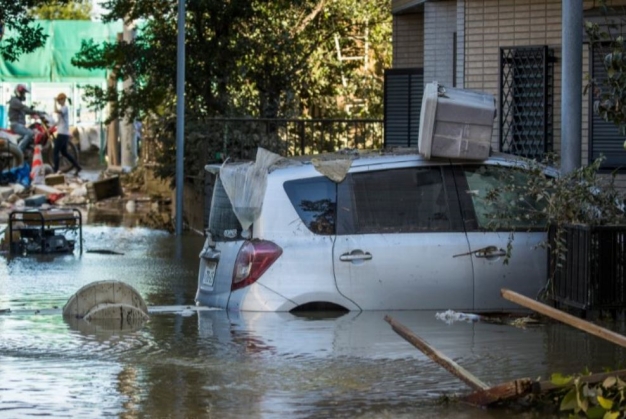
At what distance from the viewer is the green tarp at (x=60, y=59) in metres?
48.0

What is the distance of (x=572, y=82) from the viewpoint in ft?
35.8

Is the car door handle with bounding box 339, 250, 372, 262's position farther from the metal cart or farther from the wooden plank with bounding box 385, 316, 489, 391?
the metal cart

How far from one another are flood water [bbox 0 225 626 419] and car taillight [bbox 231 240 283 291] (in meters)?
0.30

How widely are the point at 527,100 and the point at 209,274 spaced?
609cm

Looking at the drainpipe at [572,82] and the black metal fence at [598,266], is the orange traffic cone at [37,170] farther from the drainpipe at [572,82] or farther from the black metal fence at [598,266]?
the black metal fence at [598,266]

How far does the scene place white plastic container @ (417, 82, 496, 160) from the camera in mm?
10227

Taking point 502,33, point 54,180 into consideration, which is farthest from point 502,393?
point 54,180

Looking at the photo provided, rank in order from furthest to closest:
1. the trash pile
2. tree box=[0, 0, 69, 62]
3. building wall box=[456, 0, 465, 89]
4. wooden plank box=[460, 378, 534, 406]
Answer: the trash pile, tree box=[0, 0, 69, 62], building wall box=[456, 0, 465, 89], wooden plank box=[460, 378, 534, 406]

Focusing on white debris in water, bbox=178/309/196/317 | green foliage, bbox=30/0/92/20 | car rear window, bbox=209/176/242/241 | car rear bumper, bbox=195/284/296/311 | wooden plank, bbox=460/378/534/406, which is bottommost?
white debris in water, bbox=178/309/196/317

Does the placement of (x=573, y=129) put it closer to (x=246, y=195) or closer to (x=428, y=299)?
(x=428, y=299)

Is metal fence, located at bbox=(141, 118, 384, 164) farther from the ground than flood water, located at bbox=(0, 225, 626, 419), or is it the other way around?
metal fence, located at bbox=(141, 118, 384, 164)

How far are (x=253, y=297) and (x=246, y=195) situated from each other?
78 cm

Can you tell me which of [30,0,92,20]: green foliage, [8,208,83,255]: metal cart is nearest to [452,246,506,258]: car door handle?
[8,208,83,255]: metal cart

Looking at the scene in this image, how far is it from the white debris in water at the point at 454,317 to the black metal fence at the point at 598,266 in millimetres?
794
